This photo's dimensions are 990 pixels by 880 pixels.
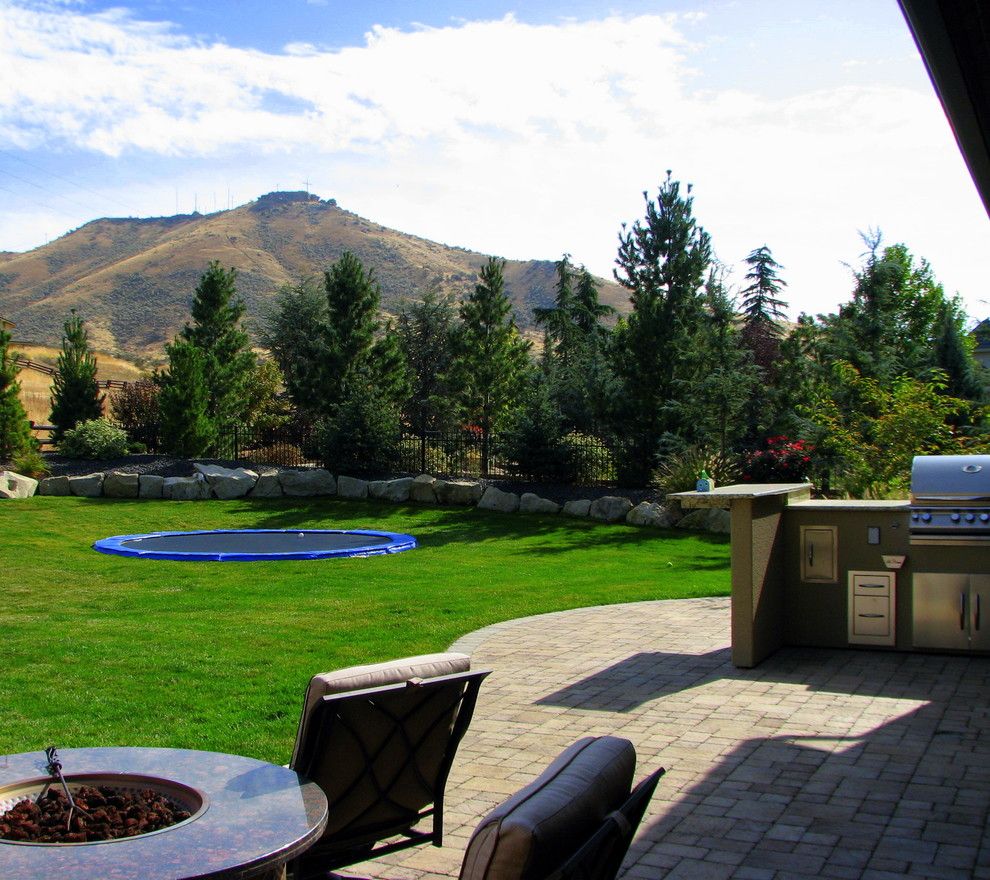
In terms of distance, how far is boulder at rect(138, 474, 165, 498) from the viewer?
20.7 m

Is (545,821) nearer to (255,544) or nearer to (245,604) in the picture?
(245,604)

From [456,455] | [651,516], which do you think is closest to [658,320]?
[651,516]

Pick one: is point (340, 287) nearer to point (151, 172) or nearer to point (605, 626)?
point (151, 172)

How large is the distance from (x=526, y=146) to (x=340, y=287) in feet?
45.4

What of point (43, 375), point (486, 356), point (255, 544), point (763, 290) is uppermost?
point (763, 290)

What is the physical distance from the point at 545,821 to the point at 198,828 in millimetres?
1034

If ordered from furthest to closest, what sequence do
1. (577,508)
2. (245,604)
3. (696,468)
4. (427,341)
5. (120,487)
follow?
(427,341) < (120,487) < (577,508) < (696,468) < (245,604)

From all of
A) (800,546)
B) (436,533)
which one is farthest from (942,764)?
(436,533)

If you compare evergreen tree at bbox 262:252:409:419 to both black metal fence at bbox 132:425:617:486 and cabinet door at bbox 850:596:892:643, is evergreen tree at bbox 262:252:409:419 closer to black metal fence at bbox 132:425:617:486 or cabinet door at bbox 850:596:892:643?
black metal fence at bbox 132:425:617:486

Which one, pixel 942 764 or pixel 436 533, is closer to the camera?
pixel 942 764

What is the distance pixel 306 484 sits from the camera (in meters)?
20.8

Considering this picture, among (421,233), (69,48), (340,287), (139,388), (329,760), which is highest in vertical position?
(421,233)

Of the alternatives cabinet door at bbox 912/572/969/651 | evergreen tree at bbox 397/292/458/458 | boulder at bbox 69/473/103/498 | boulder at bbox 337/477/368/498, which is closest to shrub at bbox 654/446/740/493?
boulder at bbox 337/477/368/498

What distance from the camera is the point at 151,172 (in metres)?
31.4
